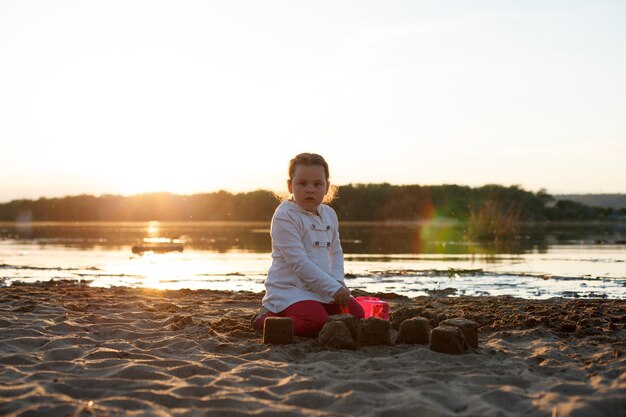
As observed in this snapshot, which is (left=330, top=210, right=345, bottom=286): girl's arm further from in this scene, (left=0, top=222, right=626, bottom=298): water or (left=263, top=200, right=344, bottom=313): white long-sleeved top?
(left=0, top=222, right=626, bottom=298): water

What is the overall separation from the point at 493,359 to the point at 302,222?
225 cm

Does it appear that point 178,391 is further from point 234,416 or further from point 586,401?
point 586,401

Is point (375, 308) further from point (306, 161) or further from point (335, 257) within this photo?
point (306, 161)

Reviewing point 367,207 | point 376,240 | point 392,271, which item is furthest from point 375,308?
point 367,207

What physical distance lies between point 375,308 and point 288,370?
6.67 ft

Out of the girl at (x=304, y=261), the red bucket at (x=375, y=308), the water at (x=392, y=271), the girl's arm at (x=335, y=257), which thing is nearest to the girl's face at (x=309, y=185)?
the girl at (x=304, y=261)

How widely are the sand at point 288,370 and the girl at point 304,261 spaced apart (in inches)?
13.6

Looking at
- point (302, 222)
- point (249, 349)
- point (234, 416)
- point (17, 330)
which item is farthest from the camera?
point (302, 222)

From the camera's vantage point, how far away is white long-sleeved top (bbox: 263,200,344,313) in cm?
599

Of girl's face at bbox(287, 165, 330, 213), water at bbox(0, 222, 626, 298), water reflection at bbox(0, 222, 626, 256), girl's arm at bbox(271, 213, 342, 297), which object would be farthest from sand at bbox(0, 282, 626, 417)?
water reflection at bbox(0, 222, 626, 256)

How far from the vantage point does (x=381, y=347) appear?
5258mm

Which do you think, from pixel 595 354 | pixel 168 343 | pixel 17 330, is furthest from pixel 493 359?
pixel 17 330

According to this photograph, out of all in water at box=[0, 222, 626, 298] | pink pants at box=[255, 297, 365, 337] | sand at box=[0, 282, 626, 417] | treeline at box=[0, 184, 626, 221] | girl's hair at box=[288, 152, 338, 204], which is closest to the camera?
sand at box=[0, 282, 626, 417]

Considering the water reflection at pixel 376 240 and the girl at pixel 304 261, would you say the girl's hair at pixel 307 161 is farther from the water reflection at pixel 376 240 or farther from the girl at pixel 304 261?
the water reflection at pixel 376 240
